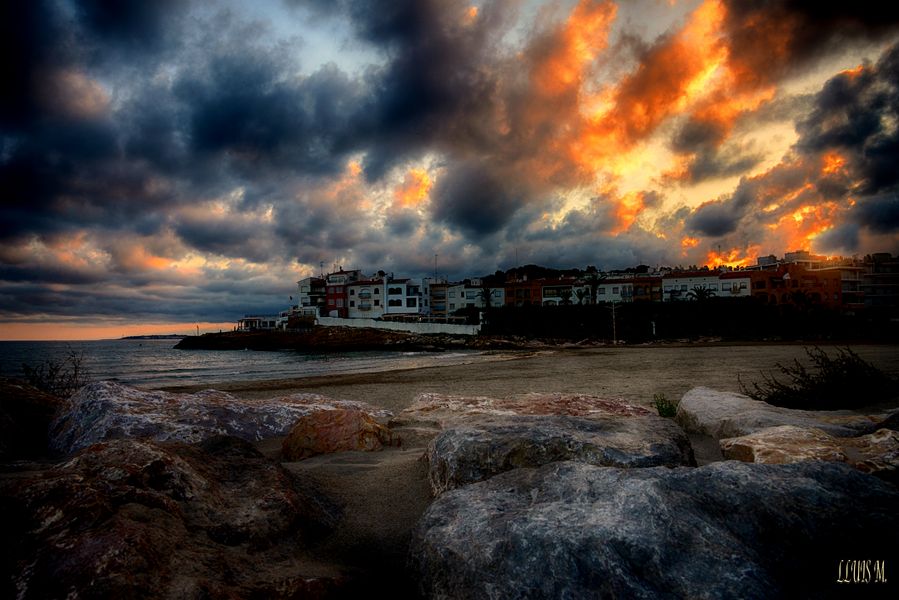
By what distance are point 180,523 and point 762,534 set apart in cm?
282

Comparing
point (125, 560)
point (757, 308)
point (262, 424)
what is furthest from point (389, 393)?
point (757, 308)

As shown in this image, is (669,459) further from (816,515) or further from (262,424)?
(262,424)

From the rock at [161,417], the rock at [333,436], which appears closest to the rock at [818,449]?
the rock at [333,436]

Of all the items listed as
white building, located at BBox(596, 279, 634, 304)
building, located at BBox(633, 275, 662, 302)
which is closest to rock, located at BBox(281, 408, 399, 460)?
white building, located at BBox(596, 279, 634, 304)

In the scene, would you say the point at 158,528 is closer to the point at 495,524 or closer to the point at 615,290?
the point at 495,524

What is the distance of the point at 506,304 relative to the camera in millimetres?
94125

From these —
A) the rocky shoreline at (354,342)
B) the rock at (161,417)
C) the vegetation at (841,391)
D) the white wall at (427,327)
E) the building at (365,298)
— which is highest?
the building at (365,298)

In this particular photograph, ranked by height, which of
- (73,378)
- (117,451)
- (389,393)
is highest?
(117,451)

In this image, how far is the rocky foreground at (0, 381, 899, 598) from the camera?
5.83ft

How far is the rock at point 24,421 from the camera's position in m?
4.20

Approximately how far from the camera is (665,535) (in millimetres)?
1935

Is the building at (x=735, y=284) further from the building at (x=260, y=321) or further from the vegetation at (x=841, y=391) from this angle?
the building at (x=260, y=321)

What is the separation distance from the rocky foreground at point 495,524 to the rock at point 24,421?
4.97ft

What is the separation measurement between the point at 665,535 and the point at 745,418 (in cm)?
409
